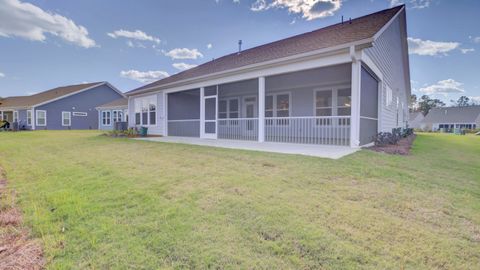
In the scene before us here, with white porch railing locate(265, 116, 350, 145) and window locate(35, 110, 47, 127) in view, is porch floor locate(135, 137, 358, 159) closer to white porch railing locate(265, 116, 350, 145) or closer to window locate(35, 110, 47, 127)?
white porch railing locate(265, 116, 350, 145)

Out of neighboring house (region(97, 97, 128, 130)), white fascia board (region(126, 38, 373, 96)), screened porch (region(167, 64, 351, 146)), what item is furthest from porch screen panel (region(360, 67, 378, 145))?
neighboring house (region(97, 97, 128, 130))

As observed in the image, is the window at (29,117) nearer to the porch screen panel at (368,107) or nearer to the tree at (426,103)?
the porch screen panel at (368,107)

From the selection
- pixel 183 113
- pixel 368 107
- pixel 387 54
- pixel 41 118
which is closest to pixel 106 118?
pixel 41 118

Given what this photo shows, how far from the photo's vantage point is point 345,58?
7648mm

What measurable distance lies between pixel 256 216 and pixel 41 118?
32.6m

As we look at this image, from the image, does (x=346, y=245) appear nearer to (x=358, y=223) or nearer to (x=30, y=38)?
(x=358, y=223)

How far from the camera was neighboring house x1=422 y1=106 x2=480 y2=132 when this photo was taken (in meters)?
47.2

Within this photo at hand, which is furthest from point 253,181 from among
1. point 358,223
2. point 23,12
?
point 23,12

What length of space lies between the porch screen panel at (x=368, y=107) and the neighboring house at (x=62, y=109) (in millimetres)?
31138

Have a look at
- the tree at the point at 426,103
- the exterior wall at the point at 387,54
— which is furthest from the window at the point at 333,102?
the tree at the point at 426,103

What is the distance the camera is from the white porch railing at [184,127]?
13789 mm

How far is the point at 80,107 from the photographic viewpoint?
29.3 metres

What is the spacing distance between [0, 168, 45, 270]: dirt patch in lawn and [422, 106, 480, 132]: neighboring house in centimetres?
6134

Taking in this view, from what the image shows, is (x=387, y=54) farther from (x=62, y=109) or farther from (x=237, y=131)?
(x=62, y=109)
